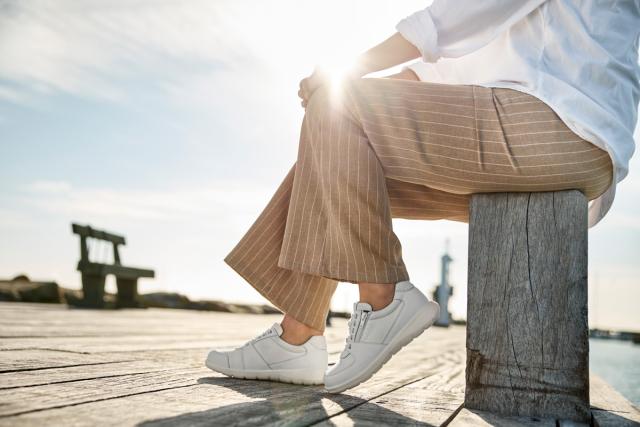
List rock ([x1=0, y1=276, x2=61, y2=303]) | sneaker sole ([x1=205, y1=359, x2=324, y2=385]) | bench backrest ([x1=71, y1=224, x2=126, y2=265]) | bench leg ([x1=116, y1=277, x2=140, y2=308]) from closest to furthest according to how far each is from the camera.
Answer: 1. sneaker sole ([x1=205, y1=359, x2=324, y2=385])
2. rock ([x1=0, y1=276, x2=61, y2=303])
3. bench backrest ([x1=71, y1=224, x2=126, y2=265])
4. bench leg ([x1=116, y1=277, x2=140, y2=308])

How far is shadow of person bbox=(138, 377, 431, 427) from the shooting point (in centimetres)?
103

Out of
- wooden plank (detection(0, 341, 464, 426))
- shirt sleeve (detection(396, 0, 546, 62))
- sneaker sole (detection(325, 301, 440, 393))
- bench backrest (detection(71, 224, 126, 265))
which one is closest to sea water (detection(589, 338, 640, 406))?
sneaker sole (detection(325, 301, 440, 393))

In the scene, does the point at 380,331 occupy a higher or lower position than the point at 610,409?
higher

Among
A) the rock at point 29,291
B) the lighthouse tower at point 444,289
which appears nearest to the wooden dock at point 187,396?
the rock at point 29,291

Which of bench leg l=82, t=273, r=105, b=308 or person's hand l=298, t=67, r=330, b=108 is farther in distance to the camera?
bench leg l=82, t=273, r=105, b=308

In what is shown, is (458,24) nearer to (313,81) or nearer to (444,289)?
(313,81)

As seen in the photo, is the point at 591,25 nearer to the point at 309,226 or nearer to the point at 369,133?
the point at 369,133

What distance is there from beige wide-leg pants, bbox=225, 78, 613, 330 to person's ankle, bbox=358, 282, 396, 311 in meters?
0.03

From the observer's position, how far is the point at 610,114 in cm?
136

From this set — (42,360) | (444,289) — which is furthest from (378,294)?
(444,289)

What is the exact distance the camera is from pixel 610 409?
1.56 meters

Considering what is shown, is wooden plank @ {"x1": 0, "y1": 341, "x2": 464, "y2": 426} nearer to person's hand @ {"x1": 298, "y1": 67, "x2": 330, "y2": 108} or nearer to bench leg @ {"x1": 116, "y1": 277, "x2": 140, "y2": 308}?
person's hand @ {"x1": 298, "y1": 67, "x2": 330, "y2": 108}

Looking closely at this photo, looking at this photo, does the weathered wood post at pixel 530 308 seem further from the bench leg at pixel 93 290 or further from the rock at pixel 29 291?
the rock at pixel 29 291

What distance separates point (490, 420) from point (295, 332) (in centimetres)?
64
